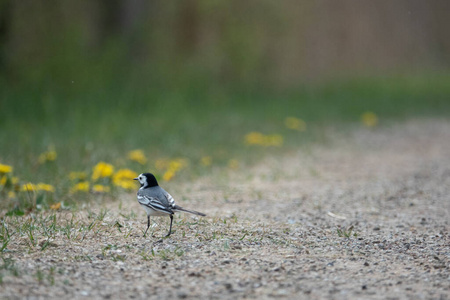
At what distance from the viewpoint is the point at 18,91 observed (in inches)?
382

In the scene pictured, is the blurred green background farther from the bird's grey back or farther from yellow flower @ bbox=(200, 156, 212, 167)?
A: the bird's grey back

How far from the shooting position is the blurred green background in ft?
25.5

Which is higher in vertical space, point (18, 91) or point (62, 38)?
point (62, 38)

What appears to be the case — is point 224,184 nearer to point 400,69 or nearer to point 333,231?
point 333,231

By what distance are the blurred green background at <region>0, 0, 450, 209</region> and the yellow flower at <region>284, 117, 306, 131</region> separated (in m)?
0.11

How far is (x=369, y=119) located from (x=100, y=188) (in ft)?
23.6

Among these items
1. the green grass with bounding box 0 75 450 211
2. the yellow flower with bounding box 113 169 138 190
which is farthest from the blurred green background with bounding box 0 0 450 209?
the yellow flower with bounding box 113 169 138 190

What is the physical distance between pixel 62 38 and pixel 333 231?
25.8 feet

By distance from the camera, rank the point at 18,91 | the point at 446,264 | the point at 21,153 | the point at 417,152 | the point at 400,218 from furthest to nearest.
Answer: the point at 18,91
the point at 417,152
the point at 21,153
the point at 400,218
the point at 446,264

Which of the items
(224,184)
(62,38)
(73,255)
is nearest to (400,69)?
(62,38)

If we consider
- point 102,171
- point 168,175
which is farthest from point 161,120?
point 102,171

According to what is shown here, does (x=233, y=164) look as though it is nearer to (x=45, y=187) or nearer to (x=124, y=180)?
(x=124, y=180)

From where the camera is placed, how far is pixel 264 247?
12.3 ft

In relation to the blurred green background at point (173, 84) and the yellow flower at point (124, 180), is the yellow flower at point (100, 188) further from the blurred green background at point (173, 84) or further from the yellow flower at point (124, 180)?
the blurred green background at point (173, 84)
